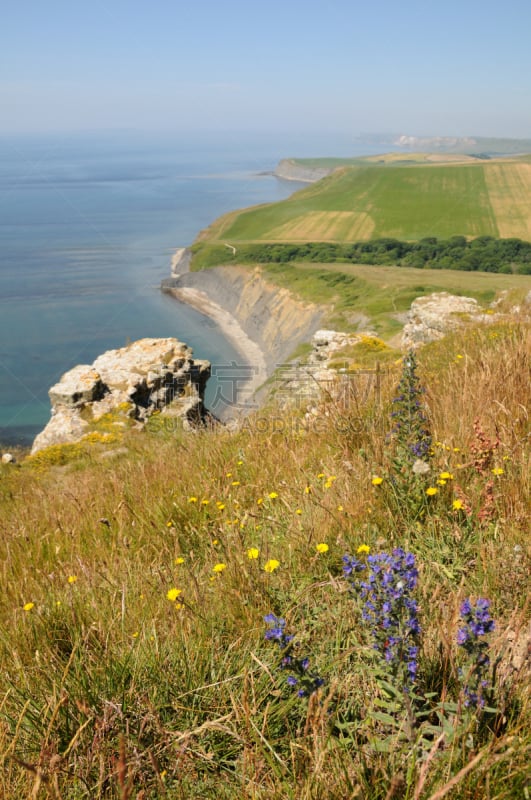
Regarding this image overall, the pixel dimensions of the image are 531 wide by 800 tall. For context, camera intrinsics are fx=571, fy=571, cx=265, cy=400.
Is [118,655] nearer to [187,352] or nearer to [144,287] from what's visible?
[187,352]

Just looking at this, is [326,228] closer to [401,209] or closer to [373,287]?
[401,209]

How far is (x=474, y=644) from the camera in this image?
62.8 inches

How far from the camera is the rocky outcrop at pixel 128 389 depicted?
626 inches

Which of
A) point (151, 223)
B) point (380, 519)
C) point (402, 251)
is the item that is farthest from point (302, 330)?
point (151, 223)

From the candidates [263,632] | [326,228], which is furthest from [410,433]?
[326,228]

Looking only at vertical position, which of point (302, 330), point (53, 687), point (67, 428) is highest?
point (53, 687)

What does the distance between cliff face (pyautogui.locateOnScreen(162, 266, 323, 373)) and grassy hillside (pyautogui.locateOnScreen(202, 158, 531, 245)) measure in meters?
32.2

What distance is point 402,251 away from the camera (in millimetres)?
117062

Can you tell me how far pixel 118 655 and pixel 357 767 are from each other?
100 cm

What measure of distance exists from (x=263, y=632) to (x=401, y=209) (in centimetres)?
15573

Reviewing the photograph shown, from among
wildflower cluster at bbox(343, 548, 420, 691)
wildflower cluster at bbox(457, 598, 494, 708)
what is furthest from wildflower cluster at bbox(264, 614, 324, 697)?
wildflower cluster at bbox(457, 598, 494, 708)

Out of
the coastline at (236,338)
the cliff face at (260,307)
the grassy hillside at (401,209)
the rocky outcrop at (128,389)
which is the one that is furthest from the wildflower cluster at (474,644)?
the grassy hillside at (401,209)

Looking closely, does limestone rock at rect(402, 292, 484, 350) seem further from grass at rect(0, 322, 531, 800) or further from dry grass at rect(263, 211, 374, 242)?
dry grass at rect(263, 211, 374, 242)

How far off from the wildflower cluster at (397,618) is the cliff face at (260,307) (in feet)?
224
